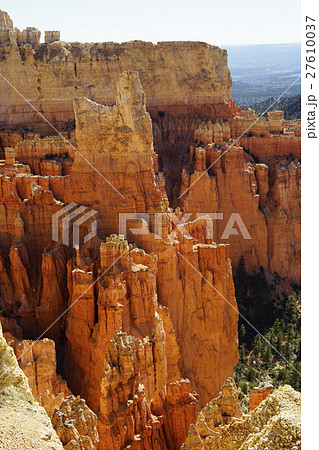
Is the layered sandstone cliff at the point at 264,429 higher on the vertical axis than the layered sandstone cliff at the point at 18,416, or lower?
lower

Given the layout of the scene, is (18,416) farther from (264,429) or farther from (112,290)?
(112,290)

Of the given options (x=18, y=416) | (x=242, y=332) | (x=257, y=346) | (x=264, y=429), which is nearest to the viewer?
(x=18, y=416)

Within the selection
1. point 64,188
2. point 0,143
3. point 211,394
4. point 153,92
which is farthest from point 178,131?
point 211,394

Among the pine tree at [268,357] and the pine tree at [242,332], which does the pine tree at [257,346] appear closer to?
the pine tree at [268,357]

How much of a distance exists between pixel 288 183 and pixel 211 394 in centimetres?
2647

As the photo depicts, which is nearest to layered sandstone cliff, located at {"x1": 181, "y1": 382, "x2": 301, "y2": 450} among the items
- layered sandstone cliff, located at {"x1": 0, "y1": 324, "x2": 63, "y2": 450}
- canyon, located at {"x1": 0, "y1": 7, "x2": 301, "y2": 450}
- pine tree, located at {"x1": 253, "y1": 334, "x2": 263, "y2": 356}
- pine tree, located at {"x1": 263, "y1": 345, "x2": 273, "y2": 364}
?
canyon, located at {"x1": 0, "y1": 7, "x2": 301, "y2": 450}

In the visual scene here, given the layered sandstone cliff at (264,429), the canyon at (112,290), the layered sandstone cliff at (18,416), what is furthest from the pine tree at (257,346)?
the layered sandstone cliff at (18,416)

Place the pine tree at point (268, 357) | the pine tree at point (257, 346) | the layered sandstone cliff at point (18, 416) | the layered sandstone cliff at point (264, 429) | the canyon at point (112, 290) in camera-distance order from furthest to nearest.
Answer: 1. the pine tree at point (257, 346)
2. the pine tree at point (268, 357)
3. the canyon at point (112, 290)
4. the layered sandstone cliff at point (264, 429)
5. the layered sandstone cliff at point (18, 416)

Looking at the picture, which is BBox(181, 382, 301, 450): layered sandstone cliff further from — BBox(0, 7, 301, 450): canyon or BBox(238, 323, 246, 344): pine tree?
BBox(238, 323, 246, 344): pine tree

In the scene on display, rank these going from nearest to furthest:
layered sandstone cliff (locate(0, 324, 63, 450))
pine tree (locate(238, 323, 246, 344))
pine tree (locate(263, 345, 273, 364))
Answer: layered sandstone cliff (locate(0, 324, 63, 450)) < pine tree (locate(263, 345, 273, 364)) < pine tree (locate(238, 323, 246, 344))

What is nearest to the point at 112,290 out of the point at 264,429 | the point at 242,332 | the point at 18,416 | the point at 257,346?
the point at 264,429
